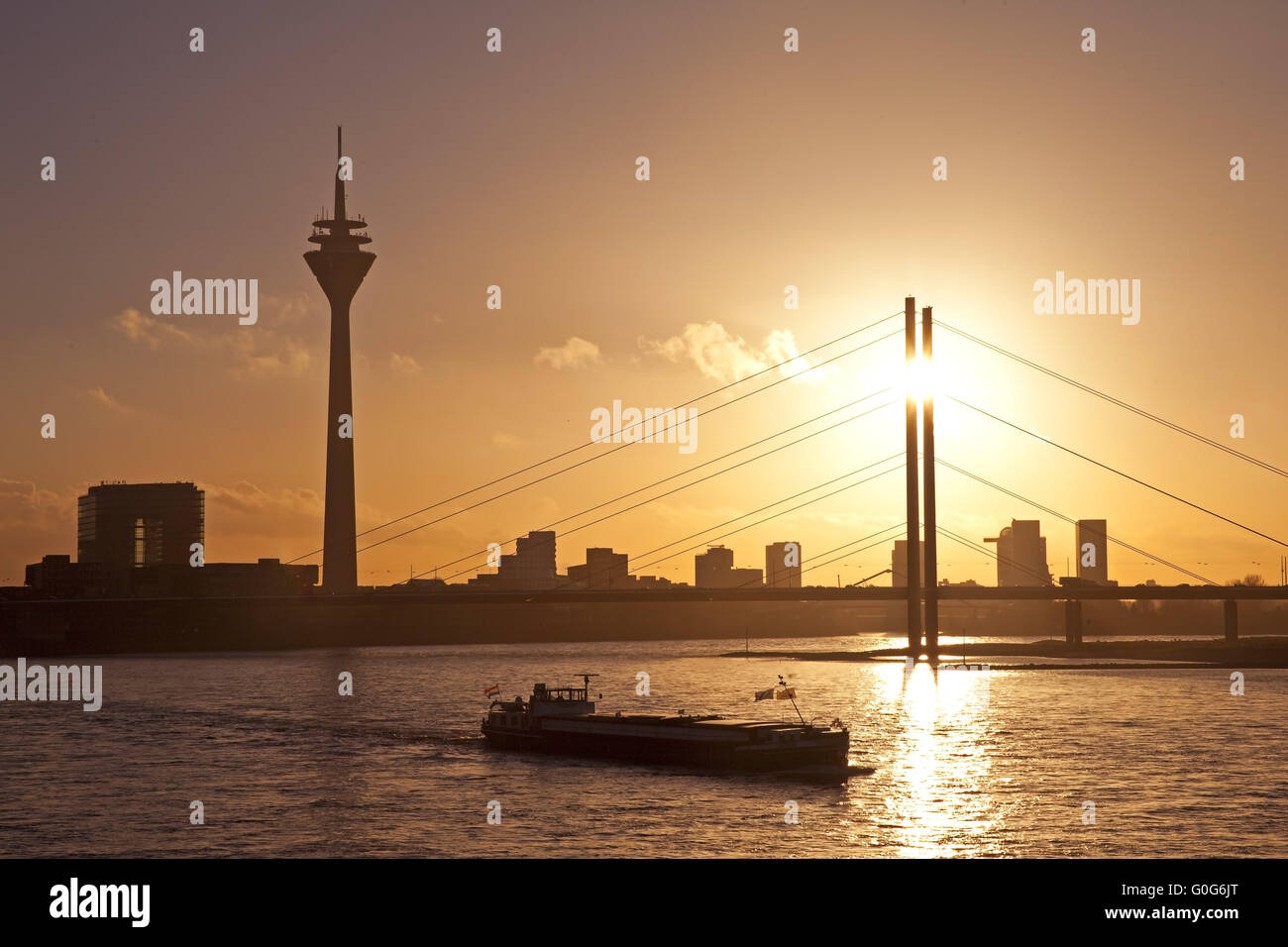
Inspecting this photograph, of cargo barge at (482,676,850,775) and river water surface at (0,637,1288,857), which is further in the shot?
cargo barge at (482,676,850,775)

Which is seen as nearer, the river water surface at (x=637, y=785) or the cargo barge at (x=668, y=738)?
the river water surface at (x=637, y=785)

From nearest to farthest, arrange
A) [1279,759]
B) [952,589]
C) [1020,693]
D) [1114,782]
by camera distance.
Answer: [1114,782] → [1279,759] → [1020,693] → [952,589]

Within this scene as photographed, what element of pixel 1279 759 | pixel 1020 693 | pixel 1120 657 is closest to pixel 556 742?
pixel 1279 759

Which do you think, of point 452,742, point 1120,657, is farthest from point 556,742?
point 1120,657

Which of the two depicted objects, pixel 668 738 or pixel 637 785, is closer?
pixel 637 785
